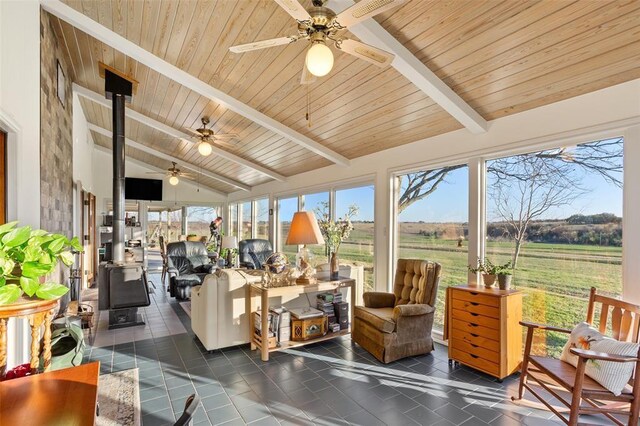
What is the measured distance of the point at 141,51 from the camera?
3482 millimetres

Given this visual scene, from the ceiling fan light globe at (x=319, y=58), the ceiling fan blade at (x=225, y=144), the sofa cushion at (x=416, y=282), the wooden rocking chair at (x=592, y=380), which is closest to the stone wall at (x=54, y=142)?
the ceiling fan blade at (x=225, y=144)

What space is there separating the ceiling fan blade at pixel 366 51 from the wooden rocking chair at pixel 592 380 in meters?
2.25

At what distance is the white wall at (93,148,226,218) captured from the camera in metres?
8.98

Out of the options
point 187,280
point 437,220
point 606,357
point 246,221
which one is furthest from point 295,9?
point 246,221

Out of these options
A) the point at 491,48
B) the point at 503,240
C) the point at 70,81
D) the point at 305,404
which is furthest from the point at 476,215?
the point at 70,81

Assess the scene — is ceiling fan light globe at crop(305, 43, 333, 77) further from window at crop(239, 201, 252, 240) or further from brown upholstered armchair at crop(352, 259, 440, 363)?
window at crop(239, 201, 252, 240)

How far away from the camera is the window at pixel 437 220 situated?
12.7ft

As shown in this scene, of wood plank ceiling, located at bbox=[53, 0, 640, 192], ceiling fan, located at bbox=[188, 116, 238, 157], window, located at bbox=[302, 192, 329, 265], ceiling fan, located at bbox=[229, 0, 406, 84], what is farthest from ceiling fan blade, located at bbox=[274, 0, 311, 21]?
window, located at bbox=[302, 192, 329, 265]

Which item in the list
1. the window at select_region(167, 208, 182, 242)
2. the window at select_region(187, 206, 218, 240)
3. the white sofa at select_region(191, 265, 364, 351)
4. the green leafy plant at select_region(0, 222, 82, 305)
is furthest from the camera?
the window at select_region(187, 206, 218, 240)

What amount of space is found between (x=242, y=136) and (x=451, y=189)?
3.53 meters

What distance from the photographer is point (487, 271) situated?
3234 mm

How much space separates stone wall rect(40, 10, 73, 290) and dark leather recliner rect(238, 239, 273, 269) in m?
2.84

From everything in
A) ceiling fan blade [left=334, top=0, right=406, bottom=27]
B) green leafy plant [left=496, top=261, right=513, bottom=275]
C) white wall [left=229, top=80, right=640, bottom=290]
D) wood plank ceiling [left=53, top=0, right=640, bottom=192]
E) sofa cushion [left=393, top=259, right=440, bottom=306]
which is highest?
wood plank ceiling [left=53, top=0, right=640, bottom=192]

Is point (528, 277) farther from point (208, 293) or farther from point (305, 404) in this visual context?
point (208, 293)
